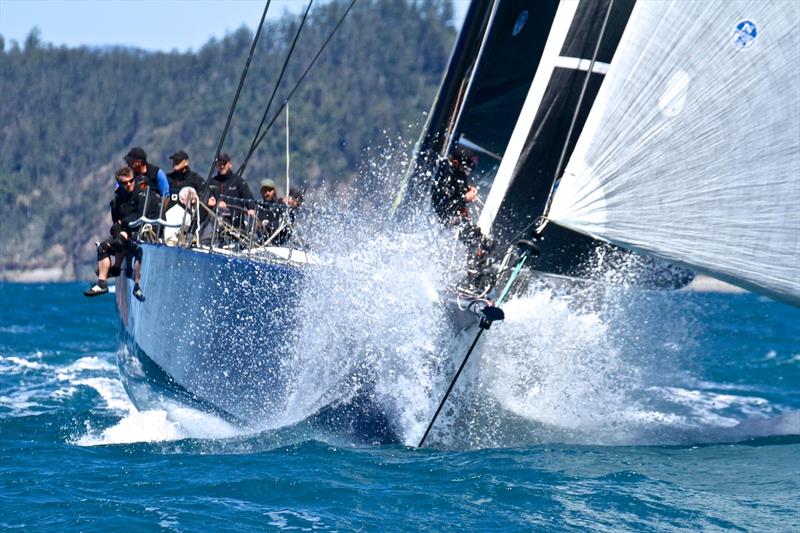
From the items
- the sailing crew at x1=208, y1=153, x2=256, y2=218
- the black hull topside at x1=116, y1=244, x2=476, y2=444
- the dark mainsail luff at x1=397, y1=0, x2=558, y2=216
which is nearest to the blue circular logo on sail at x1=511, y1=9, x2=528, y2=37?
the dark mainsail luff at x1=397, y1=0, x2=558, y2=216

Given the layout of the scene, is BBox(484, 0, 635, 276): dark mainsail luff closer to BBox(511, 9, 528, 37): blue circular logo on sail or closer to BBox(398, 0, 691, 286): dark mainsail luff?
BBox(398, 0, 691, 286): dark mainsail luff

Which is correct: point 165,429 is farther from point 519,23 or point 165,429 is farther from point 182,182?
point 519,23

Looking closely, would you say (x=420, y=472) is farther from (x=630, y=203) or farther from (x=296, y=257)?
(x=296, y=257)

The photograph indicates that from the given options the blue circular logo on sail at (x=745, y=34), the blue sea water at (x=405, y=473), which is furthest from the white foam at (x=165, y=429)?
the blue circular logo on sail at (x=745, y=34)

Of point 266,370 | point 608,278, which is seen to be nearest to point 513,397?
point 266,370

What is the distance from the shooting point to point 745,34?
6547 millimetres

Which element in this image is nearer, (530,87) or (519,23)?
(530,87)

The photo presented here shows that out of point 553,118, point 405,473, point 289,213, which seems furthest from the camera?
point 289,213

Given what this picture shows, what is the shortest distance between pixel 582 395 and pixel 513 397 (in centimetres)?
83

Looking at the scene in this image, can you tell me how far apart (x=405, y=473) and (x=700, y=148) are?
2.23 metres

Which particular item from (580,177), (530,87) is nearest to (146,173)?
(530,87)

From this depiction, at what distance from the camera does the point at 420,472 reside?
6367mm

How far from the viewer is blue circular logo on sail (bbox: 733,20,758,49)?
Answer: 257 inches

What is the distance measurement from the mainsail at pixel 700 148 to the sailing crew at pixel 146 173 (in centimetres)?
321
